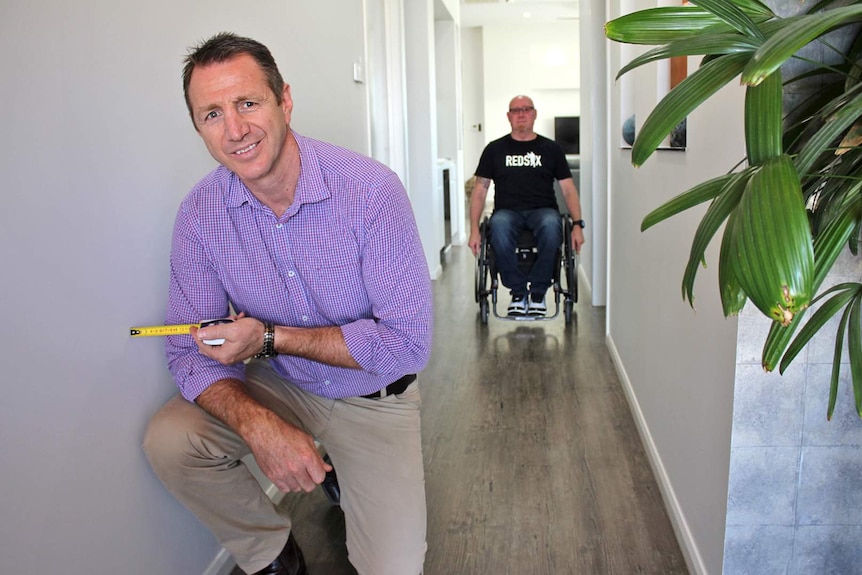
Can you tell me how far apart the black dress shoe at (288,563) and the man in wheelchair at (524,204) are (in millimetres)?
2623

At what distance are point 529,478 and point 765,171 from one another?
1.84 metres

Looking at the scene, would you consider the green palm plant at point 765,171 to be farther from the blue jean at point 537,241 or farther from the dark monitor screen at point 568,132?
the dark monitor screen at point 568,132

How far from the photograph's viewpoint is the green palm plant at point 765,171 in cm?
61

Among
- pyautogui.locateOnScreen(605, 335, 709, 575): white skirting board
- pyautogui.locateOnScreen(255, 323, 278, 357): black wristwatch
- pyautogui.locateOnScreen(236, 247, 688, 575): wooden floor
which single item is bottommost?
pyautogui.locateOnScreen(236, 247, 688, 575): wooden floor

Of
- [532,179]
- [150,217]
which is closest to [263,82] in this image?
[150,217]

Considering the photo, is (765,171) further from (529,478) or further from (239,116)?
(529,478)

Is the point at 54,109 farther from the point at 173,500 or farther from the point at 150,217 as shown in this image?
the point at 173,500

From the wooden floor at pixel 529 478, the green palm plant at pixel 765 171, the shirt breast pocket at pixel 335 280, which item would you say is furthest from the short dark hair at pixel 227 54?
the wooden floor at pixel 529 478

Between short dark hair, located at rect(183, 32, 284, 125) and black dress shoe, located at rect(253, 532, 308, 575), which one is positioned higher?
short dark hair, located at rect(183, 32, 284, 125)

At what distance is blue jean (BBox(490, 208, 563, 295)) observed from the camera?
4.11 metres

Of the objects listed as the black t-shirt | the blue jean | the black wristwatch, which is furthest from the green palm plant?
the black t-shirt

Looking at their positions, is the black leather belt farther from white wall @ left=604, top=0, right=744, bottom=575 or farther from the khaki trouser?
white wall @ left=604, top=0, right=744, bottom=575

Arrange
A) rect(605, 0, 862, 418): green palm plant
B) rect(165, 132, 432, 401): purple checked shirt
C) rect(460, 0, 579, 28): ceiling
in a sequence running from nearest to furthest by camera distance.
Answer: rect(605, 0, 862, 418): green palm plant → rect(165, 132, 432, 401): purple checked shirt → rect(460, 0, 579, 28): ceiling

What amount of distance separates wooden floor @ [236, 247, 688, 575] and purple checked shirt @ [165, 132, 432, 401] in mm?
625
